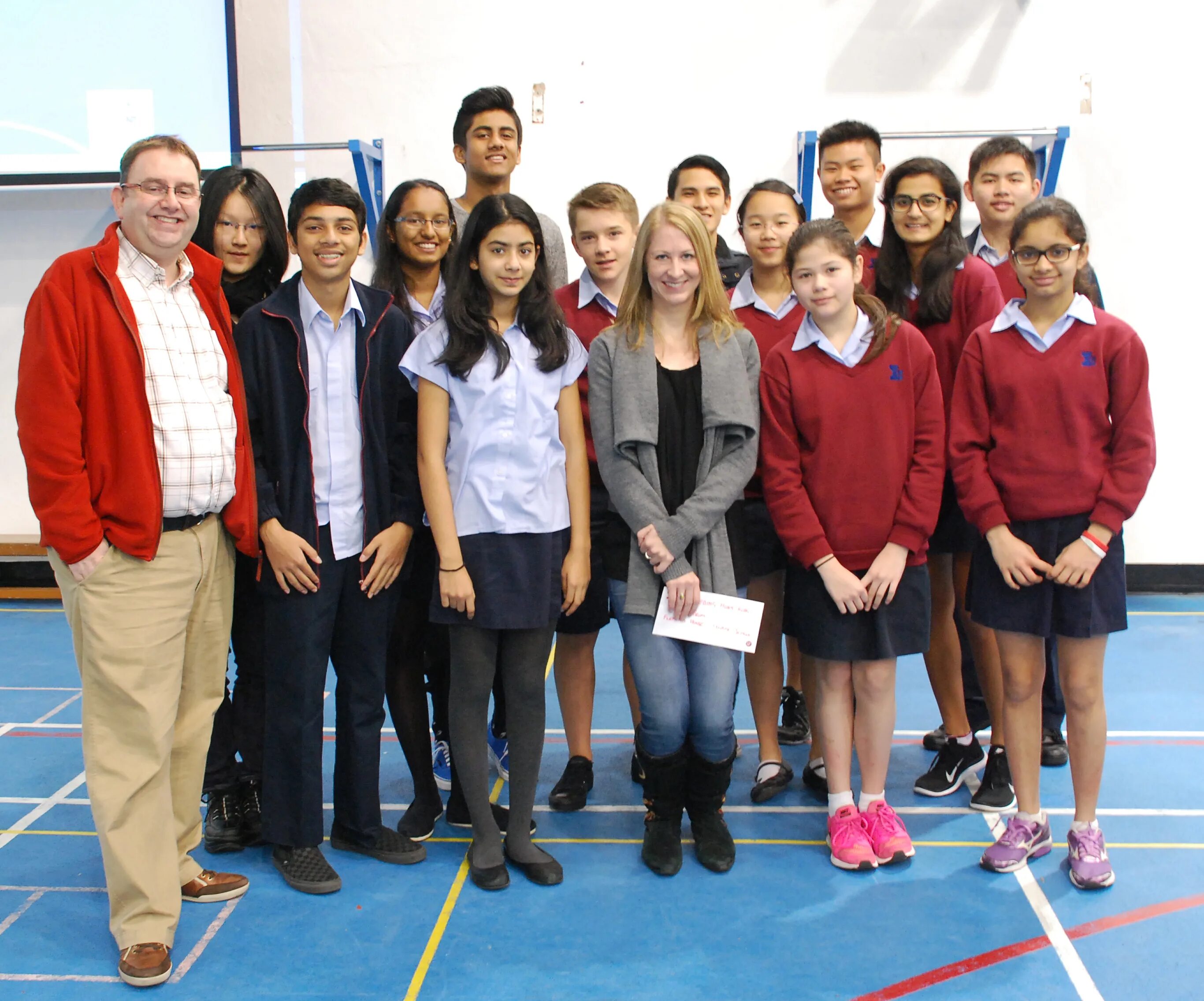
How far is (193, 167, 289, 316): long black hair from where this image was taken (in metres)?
2.49

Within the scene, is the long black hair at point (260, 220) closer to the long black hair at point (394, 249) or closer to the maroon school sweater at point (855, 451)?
the long black hair at point (394, 249)

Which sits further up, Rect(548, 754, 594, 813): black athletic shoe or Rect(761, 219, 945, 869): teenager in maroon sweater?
Rect(761, 219, 945, 869): teenager in maroon sweater

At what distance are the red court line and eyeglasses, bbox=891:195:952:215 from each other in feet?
5.71

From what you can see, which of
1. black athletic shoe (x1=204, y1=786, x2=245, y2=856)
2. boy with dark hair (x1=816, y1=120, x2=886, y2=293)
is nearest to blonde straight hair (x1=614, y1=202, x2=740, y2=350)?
boy with dark hair (x1=816, y1=120, x2=886, y2=293)

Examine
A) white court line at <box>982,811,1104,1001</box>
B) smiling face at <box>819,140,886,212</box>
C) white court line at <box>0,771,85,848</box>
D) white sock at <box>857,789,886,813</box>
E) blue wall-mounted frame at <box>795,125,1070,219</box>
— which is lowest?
white court line at <box>0,771,85,848</box>

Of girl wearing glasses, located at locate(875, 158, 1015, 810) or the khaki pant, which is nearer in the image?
the khaki pant

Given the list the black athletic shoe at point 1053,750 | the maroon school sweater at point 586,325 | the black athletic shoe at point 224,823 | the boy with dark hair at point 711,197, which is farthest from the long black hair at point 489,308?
the black athletic shoe at point 1053,750

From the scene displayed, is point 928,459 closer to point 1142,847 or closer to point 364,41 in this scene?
point 1142,847

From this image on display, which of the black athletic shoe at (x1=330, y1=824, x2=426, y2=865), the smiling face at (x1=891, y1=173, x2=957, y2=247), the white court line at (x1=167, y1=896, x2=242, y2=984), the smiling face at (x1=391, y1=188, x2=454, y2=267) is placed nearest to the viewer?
the white court line at (x1=167, y1=896, x2=242, y2=984)

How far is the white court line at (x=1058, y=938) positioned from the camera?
195cm

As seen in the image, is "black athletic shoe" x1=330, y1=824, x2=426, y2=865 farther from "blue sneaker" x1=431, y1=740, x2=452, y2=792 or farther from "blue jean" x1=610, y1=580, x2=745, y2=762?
"blue jean" x1=610, y1=580, x2=745, y2=762

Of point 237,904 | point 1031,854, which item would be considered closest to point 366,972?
point 237,904

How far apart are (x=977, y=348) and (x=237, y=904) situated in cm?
209

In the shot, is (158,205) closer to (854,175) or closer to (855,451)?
(855,451)
